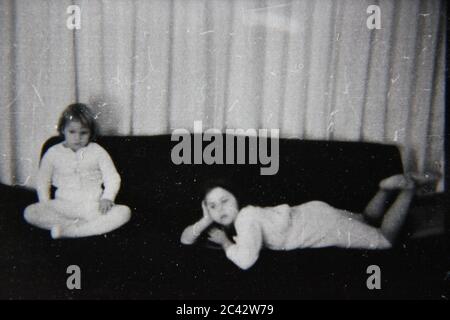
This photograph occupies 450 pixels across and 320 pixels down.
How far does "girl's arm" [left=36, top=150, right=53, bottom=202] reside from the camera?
1.05 meters

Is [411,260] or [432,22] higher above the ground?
[432,22]

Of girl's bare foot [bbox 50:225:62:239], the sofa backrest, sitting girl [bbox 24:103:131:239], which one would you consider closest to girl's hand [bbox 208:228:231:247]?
the sofa backrest

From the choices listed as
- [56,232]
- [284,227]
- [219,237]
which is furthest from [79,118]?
[284,227]

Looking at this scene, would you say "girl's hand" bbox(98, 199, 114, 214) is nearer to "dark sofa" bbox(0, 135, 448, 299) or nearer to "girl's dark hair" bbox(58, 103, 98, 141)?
"dark sofa" bbox(0, 135, 448, 299)

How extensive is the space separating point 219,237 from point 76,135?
0.52 meters

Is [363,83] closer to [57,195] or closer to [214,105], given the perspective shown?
[214,105]

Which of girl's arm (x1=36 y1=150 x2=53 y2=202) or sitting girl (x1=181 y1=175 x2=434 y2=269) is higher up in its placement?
girl's arm (x1=36 y1=150 x2=53 y2=202)

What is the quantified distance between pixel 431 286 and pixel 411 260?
8 cm

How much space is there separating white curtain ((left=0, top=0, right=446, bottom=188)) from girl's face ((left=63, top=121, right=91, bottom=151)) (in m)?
0.10

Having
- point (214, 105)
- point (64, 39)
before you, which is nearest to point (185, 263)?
point (214, 105)

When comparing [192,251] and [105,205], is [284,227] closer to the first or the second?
[192,251]

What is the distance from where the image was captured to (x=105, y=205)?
103cm

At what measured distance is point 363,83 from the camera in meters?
1.23

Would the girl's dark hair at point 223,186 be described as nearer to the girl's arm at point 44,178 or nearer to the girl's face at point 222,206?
the girl's face at point 222,206
